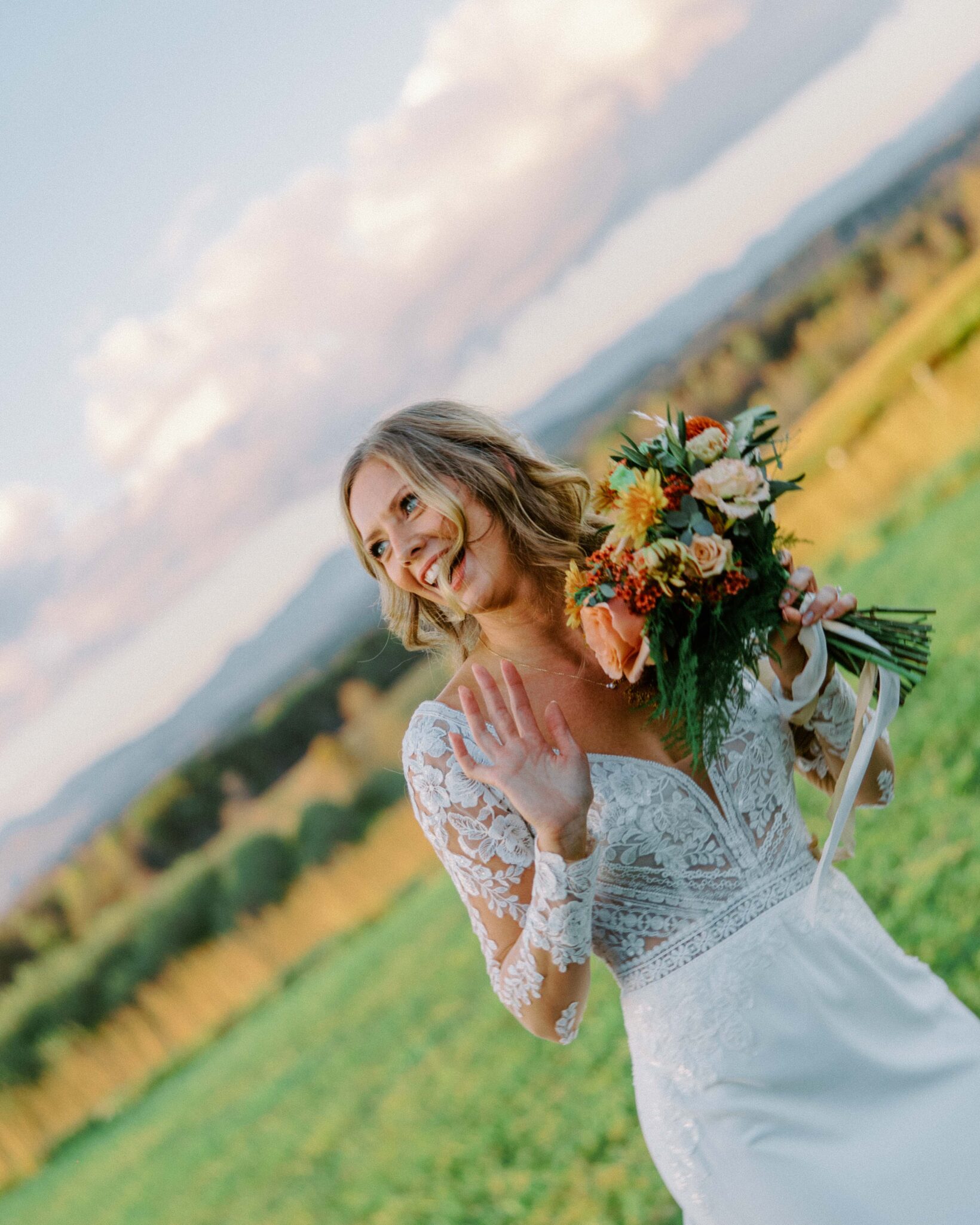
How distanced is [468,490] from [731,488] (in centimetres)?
66

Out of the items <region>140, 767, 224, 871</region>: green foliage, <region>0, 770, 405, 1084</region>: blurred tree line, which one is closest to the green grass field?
<region>0, 770, 405, 1084</region>: blurred tree line

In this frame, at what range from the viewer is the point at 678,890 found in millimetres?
2250

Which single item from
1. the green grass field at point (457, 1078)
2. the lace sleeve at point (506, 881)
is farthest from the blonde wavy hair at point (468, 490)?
the green grass field at point (457, 1078)

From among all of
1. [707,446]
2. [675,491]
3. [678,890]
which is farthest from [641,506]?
[678,890]

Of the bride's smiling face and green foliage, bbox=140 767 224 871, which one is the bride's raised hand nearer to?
the bride's smiling face

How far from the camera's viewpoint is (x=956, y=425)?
12.7 metres

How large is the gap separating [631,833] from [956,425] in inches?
479

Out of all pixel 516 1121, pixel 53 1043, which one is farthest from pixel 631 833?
pixel 53 1043

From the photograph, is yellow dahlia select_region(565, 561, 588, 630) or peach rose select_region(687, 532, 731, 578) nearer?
peach rose select_region(687, 532, 731, 578)

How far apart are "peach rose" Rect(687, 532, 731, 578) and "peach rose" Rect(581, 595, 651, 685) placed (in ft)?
0.51

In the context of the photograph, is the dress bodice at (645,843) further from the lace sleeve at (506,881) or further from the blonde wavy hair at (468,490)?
the blonde wavy hair at (468,490)

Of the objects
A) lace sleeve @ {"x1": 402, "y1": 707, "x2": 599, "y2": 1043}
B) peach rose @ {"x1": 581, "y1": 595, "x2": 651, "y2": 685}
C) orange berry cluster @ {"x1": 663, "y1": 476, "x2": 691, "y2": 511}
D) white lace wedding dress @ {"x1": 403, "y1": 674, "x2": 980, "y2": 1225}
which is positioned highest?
orange berry cluster @ {"x1": 663, "y1": 476, "x2": 691, "y2": 511}

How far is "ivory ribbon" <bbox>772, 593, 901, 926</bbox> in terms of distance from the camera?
2.12 meters

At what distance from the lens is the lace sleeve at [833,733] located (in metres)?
2.33
